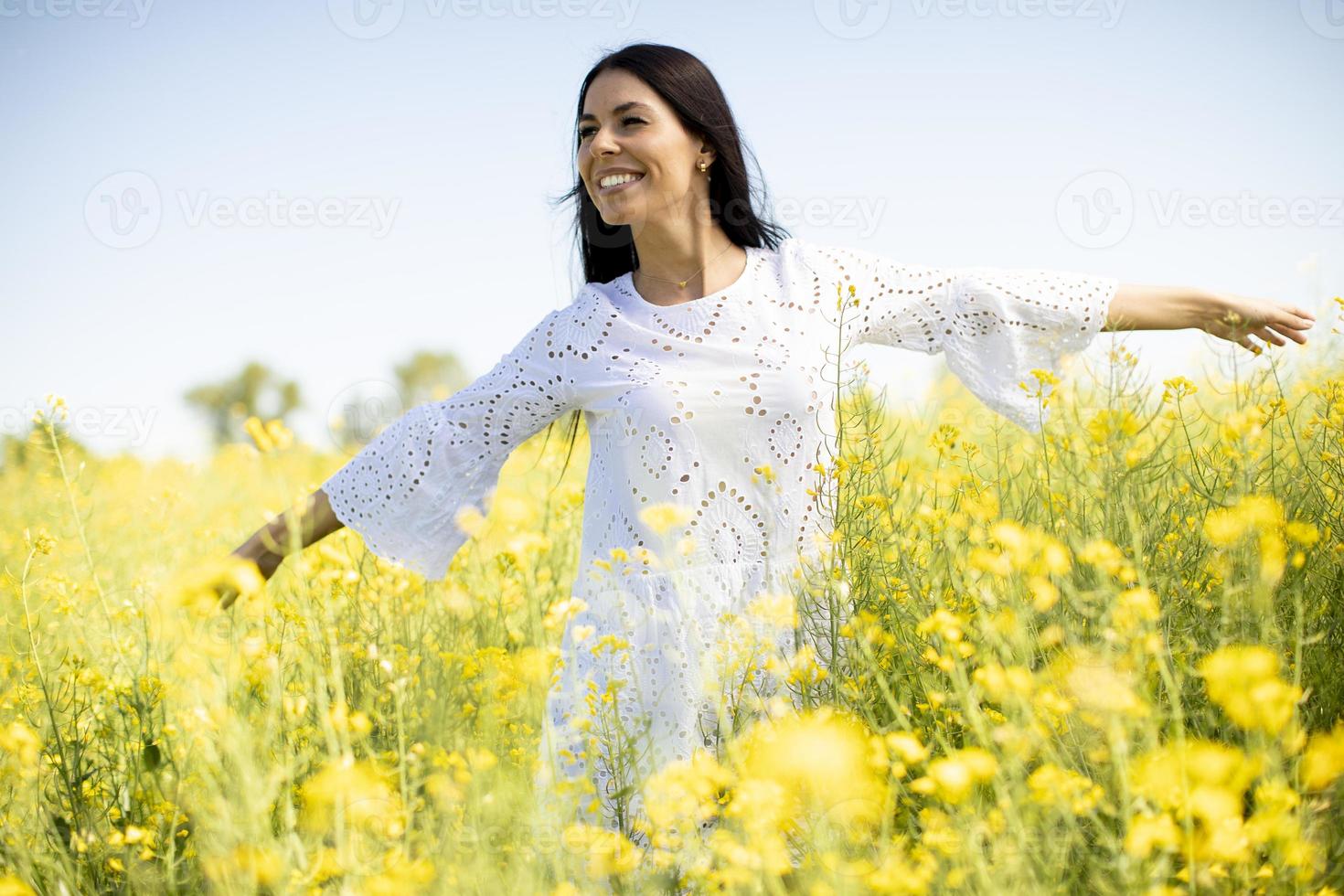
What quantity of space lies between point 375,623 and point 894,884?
1895 millimetres

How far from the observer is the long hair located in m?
2.01

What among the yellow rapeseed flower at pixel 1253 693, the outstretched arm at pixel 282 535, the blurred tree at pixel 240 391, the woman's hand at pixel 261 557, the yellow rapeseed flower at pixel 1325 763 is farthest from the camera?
the blurred tree at pixel 240 391

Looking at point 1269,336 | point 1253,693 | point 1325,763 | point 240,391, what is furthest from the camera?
point 240,391

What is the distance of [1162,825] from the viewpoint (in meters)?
0.88

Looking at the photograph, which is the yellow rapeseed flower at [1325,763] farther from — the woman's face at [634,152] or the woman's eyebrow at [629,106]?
the woman's eyebrow at [629,106]

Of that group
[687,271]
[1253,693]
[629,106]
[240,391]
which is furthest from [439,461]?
[240,391]

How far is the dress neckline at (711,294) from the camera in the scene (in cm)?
193

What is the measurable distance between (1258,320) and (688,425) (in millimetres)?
1133

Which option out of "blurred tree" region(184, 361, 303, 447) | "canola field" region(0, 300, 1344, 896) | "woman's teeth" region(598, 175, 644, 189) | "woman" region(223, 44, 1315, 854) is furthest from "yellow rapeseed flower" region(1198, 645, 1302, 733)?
"blurred tree" region(184, 361, 303, 447)

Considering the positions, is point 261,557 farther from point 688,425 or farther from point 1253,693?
point 1253,693

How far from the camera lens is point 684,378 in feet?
6.04

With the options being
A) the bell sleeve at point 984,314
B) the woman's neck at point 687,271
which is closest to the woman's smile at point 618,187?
the woman's neck at point 687,271

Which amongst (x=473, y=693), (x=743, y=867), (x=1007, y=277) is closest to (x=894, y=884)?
(x=743, y=867)

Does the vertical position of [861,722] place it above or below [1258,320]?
below
